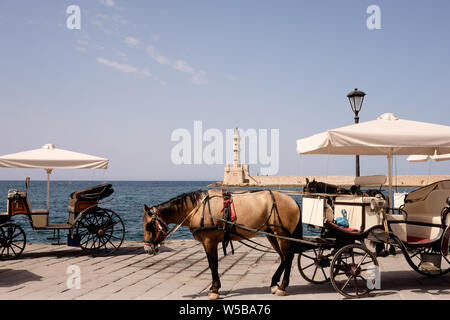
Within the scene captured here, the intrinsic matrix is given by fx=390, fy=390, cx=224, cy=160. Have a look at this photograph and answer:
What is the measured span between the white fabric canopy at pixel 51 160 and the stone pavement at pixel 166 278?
230cm

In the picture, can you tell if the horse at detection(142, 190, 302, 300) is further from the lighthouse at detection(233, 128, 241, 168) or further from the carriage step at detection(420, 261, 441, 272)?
the lighthouse at detection(233, 128, 241, 168)

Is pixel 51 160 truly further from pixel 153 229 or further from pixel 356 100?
pixel 356 100

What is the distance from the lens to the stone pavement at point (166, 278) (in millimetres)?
6047

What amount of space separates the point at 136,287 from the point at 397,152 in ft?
22.3

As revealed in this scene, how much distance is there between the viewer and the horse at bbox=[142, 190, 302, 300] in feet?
19.3

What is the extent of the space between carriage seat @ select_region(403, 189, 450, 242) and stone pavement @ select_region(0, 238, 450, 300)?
848 mm

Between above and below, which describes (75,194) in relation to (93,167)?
below

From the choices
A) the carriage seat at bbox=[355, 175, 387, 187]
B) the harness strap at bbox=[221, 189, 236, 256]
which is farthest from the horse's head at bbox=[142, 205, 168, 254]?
the carriage seat at bbox=[355, 175, 387, 187]

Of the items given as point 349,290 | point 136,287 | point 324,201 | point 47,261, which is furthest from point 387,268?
point 47,261

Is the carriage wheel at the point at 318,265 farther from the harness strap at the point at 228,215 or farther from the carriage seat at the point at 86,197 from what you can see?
the carriage seat at the point at 86,197

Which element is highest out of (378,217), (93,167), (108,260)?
(93,167)

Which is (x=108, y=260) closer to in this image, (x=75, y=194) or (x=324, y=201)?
(x=75, y=194)
